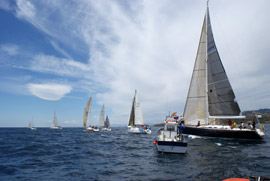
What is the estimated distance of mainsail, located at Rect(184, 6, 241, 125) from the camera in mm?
32750

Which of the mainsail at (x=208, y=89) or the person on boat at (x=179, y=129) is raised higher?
the mainsail at (x=208, y=89)

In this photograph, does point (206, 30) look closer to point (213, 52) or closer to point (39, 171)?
Answer: point (213, 52)

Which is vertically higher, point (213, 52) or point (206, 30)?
point (206, 30)

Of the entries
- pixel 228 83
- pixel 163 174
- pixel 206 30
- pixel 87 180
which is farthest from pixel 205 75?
pixel 87 180

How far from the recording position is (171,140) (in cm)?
1902

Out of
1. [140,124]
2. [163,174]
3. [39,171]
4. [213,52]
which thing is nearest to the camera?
[163,174]

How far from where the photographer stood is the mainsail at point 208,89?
3275 cm

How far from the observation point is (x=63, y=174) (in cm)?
1185

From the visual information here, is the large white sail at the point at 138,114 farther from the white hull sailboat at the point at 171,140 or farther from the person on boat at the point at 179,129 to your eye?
the person on boat at the point at 179,129

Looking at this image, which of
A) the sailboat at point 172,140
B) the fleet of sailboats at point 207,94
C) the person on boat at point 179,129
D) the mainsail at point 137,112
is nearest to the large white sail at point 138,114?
the mainsail at point 137,112

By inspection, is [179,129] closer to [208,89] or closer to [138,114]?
[208,89]

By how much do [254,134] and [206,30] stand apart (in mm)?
22010

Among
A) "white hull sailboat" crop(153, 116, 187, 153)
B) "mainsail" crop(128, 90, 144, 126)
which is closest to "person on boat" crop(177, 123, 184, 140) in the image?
"white hull sailboat" crop(153, 116, 187, 153)

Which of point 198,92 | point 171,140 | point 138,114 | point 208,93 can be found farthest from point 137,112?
point 171,140
